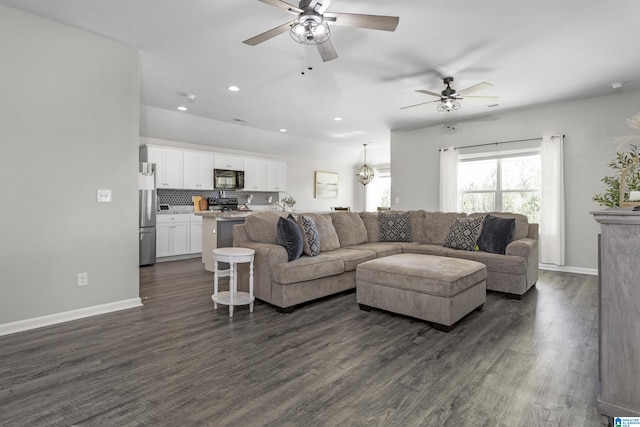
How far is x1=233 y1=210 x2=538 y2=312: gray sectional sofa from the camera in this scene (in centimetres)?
332

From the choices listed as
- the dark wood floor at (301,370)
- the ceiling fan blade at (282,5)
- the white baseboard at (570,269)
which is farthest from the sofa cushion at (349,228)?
the white baseboard at (570,269)

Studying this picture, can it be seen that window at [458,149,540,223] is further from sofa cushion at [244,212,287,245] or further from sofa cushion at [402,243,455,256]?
sofa cushion at [244,212,287,245]

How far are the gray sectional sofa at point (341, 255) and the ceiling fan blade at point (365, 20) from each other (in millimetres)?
2100

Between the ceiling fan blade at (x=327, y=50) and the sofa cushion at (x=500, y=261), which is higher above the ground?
the ceiling fan blade at (x=327, y=50)

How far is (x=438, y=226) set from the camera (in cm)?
495

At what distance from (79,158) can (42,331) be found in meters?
1.55

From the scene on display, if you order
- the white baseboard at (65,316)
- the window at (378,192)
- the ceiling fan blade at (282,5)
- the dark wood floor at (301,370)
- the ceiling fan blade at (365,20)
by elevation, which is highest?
the ceiling fan blade at (282,5)

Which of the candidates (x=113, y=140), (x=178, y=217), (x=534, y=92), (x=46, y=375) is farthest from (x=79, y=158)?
(x=534, y=92)

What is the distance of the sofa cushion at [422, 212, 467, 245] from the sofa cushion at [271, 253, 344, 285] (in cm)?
187

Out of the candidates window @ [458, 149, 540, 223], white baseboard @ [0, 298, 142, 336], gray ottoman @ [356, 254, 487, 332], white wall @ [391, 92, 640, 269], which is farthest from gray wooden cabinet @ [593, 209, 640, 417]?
window @ [458, 149, 540, 223]

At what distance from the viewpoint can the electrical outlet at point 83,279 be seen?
123 inches

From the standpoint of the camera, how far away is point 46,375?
2.07m

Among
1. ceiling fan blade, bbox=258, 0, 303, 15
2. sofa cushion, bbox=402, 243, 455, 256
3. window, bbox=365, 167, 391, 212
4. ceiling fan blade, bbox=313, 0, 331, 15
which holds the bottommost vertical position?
sofa cushion, bbox=402, 243, 455, 256

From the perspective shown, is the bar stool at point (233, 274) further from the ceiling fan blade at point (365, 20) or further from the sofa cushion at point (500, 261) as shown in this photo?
the sofa cushion at point (500, 261)
